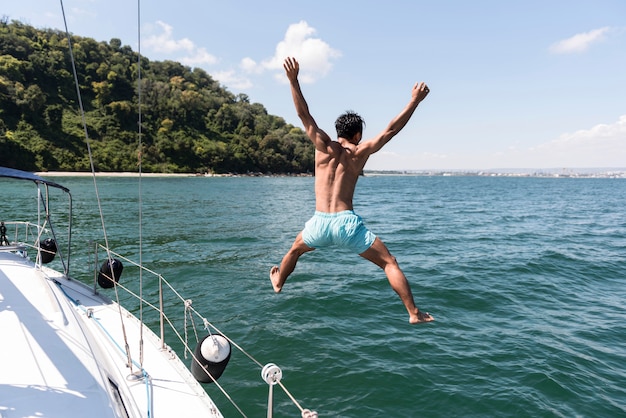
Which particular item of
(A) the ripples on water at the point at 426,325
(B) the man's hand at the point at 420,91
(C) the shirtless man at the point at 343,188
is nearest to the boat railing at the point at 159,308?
(A) the ripples on water at the point at 426,325

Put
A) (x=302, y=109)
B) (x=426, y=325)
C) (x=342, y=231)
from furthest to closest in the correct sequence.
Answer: (x=426, y=325), (x=342, y=231), (x=302, y=109)

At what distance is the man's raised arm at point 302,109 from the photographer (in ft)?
11.3

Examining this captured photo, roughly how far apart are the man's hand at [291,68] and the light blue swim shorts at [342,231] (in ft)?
4.57

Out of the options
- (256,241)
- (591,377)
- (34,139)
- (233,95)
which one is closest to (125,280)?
(256,241)

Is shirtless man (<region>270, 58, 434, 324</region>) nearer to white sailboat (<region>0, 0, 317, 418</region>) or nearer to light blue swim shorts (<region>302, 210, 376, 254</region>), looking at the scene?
light blue swim shorts (<region>302, 210, 376, 254</region>)

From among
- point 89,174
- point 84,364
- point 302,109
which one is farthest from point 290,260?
point 89,174

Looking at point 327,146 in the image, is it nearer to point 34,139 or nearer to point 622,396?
point 622,396

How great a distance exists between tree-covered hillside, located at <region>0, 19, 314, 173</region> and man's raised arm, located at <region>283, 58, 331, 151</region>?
3577 inches

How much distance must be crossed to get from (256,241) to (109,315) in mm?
15627

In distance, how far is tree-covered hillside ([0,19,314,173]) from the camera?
8269 centimetres

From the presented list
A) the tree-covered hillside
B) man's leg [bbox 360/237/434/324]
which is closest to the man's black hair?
man's leg [bbox 360/237/434/324]

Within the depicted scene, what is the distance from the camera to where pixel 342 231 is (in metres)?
3.66

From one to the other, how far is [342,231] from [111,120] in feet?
381

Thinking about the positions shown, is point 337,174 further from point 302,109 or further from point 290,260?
point 290,260
